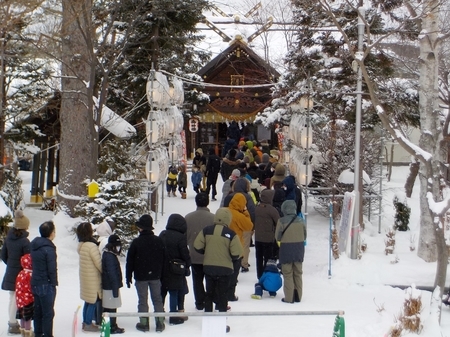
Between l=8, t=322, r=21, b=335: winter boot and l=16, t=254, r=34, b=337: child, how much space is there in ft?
1.31

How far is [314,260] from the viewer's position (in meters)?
13.5

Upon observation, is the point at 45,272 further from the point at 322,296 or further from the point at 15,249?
the point at 322,296

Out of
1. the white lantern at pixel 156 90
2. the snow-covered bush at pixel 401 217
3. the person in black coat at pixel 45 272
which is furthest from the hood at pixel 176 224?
the snow-covered bush at pixel 401 217

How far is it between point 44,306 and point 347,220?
606cm

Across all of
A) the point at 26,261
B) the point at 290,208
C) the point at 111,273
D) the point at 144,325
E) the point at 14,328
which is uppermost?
the point at 290,208

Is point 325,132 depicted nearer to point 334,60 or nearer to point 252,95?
point 334,60

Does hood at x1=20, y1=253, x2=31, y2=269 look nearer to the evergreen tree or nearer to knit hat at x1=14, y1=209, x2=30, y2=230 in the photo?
knit hat at x1=14, y1=209, x2=30, y2=230

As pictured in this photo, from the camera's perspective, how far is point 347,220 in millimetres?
12383

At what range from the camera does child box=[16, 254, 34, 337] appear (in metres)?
8.38

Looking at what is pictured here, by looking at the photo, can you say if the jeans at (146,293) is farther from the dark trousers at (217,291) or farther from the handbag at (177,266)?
the dark trousers at (217,291)

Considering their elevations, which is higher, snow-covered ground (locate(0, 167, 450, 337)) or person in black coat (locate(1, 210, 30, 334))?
person in black coat (locate(1, 210, 30, 334))

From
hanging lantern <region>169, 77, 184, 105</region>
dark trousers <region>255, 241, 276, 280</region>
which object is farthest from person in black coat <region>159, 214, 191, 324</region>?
hanging lantern <region>169, 77, 184, 105</region>

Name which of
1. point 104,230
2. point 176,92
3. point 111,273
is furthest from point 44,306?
point 176,92

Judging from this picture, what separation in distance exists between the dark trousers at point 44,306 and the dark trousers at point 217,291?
193cm
